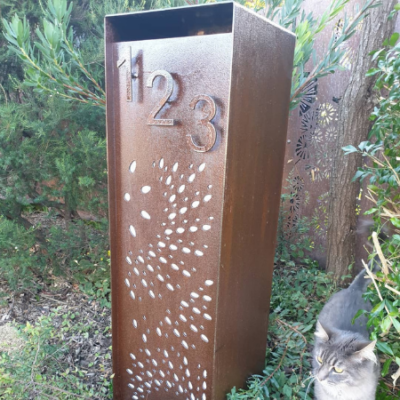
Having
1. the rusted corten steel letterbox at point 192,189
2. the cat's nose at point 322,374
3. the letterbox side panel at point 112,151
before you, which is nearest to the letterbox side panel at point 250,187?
the rusted corten steel letterbox at point 192,189

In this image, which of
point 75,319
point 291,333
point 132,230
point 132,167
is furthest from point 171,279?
point 75,319

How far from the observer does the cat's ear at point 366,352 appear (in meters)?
1.62

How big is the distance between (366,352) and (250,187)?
94 cm

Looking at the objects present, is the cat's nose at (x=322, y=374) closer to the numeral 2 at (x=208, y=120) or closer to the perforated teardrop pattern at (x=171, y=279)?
the perforated teardrop pattern at (x=171, y=279)

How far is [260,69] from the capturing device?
1.59 metres

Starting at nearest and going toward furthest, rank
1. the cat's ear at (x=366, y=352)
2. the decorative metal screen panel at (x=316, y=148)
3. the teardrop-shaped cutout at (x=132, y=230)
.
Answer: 1. the cat's ear at (x=366, y=352)
2. the teardrop-shaped cutout at (x=132, y=230)
3. the decorative metal screen panel at (x=316, y=148)

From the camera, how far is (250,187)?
1700 millimetres

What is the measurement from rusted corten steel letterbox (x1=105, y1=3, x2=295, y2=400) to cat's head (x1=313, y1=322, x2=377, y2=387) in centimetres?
41

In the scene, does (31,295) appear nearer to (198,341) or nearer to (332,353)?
(198,341)

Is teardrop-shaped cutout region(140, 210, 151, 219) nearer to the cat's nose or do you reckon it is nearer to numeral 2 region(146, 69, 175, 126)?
numeral 2 region(146, 69, 175, 126)

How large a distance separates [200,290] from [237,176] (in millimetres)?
582

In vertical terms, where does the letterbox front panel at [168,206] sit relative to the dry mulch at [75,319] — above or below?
above

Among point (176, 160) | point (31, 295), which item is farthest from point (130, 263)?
point (31, 295)

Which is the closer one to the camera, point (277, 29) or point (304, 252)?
point (277, 29)
